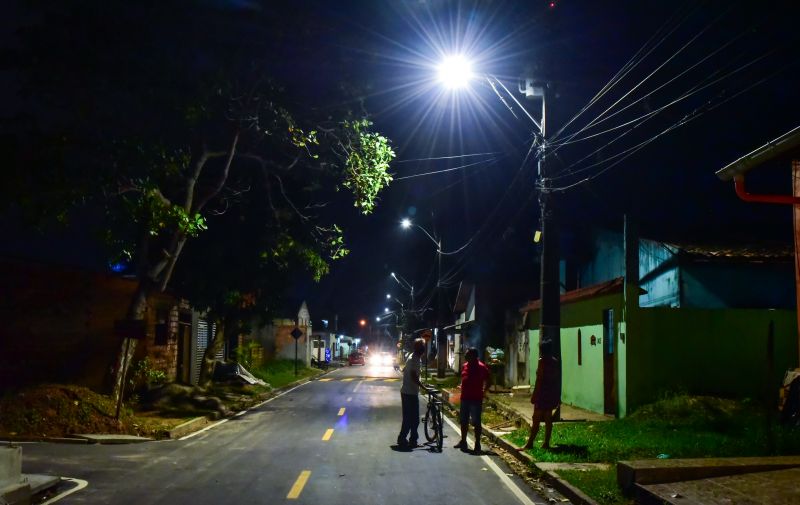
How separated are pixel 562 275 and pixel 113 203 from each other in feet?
65.5

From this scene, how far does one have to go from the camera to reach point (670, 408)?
14805 mm

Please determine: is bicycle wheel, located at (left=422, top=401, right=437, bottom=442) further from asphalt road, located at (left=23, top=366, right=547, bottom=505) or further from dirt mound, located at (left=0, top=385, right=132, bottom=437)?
dirt mound, located at (left=0, top=385, right=132, bottom=437)

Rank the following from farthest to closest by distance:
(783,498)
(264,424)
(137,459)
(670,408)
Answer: (264,424) < (670,408) < (137,459) < (783,498)

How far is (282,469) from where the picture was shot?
34.9 ft

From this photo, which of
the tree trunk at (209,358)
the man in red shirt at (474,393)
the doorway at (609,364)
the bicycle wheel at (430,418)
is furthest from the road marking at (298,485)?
the tree trunk at (209,358)

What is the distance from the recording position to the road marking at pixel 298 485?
341 inches

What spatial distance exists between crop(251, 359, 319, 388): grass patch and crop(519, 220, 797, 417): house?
18242 mm

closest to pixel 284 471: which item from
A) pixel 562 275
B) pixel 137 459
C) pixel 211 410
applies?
pixel 137 459

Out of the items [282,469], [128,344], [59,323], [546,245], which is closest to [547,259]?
[546,245]

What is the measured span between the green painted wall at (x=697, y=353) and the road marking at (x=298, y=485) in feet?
27.7

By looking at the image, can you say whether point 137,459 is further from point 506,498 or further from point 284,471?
point 506,498

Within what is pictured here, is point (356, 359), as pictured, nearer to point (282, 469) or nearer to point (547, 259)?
point (547, 259)

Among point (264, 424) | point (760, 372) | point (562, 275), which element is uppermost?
point (562, 275)

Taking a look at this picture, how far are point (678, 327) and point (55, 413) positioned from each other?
13.6 meters
